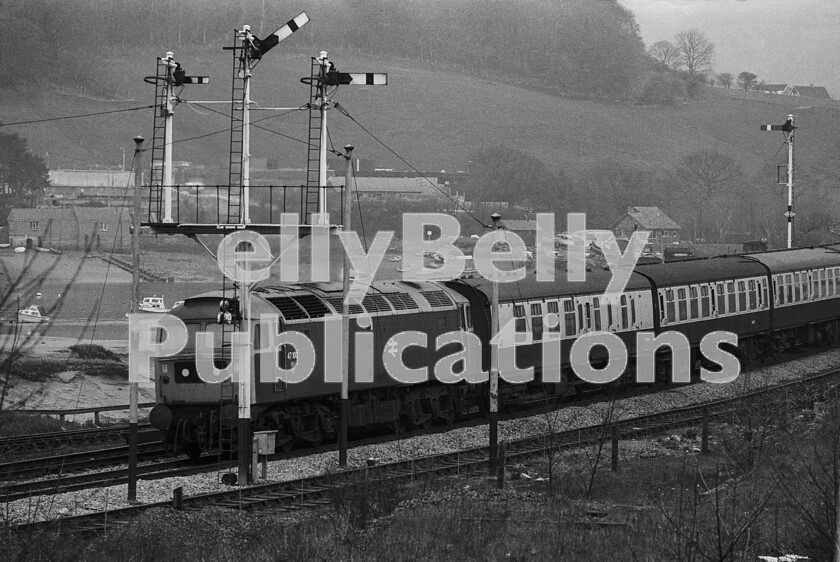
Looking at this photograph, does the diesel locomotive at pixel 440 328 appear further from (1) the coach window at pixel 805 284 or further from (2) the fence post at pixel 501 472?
(2) the fence post at pixel 501 472

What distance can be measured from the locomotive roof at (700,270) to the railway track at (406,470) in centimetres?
575

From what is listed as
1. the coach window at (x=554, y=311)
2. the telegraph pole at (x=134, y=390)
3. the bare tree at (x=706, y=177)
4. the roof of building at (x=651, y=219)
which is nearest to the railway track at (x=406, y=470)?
the telegraph pole at (x=134, y=390)

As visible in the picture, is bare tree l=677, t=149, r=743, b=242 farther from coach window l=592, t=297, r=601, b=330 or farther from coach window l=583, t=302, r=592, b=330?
coach window l=583, t=302, r=592, b=330

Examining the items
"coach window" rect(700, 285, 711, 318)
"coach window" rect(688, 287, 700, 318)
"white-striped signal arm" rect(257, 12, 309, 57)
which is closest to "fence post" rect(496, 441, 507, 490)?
"white-striped signal arm" rect(257, 12, 309, 57)

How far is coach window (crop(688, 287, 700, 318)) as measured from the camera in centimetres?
3997

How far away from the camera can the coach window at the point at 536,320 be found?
32.8 metres

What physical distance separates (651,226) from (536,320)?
9778 cm

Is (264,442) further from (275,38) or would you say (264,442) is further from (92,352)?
(92,352)

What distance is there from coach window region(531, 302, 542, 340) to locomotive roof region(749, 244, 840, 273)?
52.4ft

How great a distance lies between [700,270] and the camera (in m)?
41.1

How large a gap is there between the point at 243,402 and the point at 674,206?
13712 centimetres

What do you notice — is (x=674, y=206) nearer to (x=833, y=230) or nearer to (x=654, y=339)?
(x=833, y=230)

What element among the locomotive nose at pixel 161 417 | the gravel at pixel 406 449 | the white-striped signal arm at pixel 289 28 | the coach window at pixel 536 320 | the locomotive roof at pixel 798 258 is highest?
the white-striped signal arm at pixel 289 28

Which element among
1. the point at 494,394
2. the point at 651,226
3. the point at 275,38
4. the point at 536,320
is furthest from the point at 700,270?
the point at 651,226
